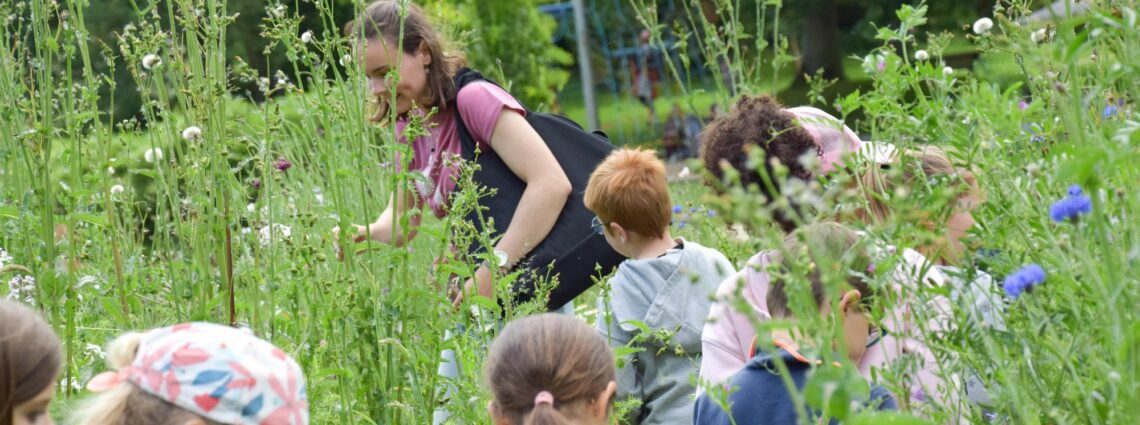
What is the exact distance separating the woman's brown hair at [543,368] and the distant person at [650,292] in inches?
24.0

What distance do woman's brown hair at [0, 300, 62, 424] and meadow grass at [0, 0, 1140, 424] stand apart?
2.17ft

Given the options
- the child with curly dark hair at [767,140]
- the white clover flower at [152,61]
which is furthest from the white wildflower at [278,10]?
the child with curly dark hair at [767,140]

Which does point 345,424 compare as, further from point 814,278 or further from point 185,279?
point 814,278

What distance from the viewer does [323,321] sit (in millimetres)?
2479

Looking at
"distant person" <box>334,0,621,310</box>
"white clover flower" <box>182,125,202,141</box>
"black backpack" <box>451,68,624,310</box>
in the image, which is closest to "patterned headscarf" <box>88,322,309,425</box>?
"white clover flower" <box>182,125,202,141</box>

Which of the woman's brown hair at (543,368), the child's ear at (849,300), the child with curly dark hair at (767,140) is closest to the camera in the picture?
the child's ear at (849,300)

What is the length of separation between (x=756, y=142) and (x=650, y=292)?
48 cm

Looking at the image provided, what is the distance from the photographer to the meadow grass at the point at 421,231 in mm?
1441

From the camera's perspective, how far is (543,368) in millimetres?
2090

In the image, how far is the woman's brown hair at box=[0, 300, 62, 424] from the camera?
1.73m

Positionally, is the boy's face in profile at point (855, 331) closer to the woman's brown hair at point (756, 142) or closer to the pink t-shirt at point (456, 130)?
the woman's brown hair at point (756, 142)

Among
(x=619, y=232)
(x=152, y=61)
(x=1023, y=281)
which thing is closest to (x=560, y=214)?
(x=619, y=232)

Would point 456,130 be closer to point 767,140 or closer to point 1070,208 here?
point 767,140

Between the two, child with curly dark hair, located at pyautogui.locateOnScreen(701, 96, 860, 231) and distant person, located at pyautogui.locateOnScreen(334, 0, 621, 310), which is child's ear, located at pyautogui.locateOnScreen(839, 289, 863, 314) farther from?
distant person, located at pyautogui.locateOnScreen(334, 0, 621, 310)
